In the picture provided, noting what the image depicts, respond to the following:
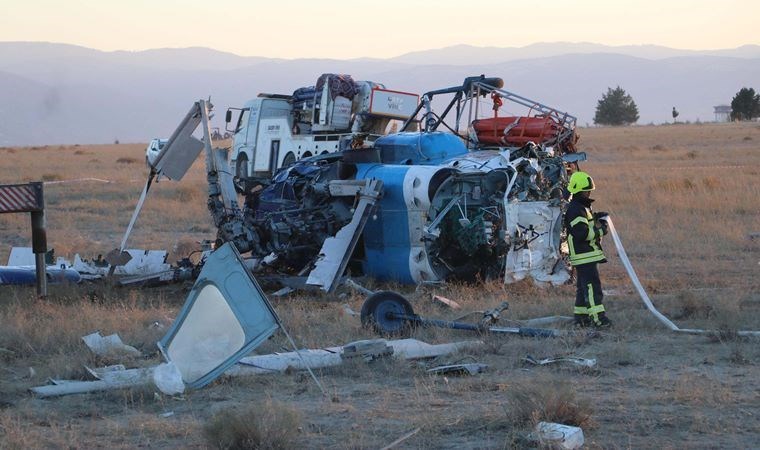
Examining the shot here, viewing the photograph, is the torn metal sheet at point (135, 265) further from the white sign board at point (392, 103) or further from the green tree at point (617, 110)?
the green tree at point (617, 110)

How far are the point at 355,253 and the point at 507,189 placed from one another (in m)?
2.30

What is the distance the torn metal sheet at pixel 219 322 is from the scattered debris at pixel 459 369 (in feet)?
5.92

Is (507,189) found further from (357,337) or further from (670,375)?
Result: (670,375)

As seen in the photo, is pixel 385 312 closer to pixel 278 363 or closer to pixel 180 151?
pixel 278 363

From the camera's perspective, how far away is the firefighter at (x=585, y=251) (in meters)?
10.5

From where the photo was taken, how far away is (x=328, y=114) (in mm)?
20938

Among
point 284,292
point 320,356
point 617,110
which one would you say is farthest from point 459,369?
point 617,110

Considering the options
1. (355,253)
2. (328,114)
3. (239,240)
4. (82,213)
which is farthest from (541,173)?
(82,213)

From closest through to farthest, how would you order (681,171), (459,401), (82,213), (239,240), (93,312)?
(459,401)
(93,312)
(239,240)
(82,213)
(681,171)

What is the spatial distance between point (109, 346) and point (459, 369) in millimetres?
3002

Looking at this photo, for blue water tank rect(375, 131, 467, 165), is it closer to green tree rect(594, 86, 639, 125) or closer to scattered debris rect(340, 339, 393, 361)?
Answer: scattered debris rect(340, 339, 393, 361)

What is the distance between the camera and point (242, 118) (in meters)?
22.7

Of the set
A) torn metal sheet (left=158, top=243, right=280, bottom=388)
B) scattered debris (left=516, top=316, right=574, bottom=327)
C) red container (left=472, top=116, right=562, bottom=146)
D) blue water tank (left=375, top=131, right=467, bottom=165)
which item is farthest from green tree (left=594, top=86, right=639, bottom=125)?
torn metal sheet (left=158, top=243, right=280, bottom=388)

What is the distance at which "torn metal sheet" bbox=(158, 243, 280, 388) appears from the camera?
712 centimetres
